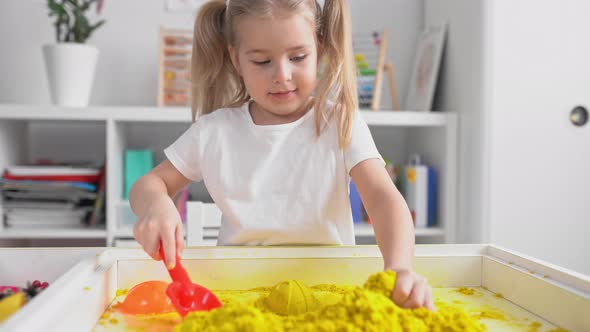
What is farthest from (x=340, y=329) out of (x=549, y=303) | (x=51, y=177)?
(x=51, y=177)

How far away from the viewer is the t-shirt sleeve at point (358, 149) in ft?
2.81

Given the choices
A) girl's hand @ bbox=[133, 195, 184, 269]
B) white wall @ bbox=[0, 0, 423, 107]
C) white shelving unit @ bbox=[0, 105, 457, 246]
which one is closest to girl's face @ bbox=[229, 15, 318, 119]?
girl's hand @ bbox=[133, 195, 184, 269]

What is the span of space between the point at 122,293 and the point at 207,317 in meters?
0.23

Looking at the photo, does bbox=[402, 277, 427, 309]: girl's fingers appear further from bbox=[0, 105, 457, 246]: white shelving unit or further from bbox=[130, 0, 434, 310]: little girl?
bbox=[0, 105, 457, 246]: white shelving unit

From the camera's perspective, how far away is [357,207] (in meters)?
1.97

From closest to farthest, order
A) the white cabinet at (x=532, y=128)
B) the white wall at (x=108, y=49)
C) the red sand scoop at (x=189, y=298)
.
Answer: the red sand scoop at (x=189, y=298), the white cabinet at (x=532, y=128), the white wall at (x=108, y=49)

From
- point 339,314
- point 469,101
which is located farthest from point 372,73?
point 339,314

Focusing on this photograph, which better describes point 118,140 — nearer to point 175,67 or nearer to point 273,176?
point 175,67

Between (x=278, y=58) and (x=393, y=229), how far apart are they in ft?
1.02

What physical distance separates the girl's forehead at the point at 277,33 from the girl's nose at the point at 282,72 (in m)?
0.02

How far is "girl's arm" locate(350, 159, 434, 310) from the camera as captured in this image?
500 mm

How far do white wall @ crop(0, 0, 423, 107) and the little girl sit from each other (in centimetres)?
119

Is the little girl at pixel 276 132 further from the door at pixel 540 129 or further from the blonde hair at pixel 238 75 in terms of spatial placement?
the door at pixel 540 129

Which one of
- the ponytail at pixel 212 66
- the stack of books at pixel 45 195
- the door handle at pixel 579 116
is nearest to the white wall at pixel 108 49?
the stack of books at pixel 45 195
